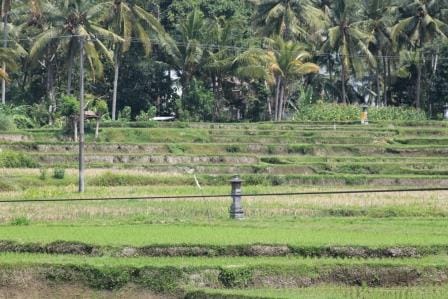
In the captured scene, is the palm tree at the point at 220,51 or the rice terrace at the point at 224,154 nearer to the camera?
the rice terrace at the point at 224,154

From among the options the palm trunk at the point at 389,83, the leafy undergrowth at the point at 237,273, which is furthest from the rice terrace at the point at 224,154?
the palm trunk at the point at 389,83

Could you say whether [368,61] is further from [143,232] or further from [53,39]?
[143,232]

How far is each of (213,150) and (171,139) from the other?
2907 millimetres

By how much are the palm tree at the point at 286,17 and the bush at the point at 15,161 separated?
19.5 meters

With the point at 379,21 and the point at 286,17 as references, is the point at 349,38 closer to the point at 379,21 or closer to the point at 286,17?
the point at 379,21

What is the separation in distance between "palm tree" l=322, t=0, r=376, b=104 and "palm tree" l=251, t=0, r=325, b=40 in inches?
42.5

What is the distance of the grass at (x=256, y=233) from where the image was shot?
1606 cm

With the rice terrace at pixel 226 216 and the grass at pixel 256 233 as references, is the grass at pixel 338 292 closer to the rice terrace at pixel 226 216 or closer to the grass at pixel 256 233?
the rice terrace at pixel 226 216

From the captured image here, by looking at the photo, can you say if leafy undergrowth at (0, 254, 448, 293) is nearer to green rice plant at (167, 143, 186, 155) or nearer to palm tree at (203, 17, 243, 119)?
green rice plant at (167, 143, 186, 155)

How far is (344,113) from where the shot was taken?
46969 millimetres

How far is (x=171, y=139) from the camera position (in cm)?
3847

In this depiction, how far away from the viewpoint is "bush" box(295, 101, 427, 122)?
46.9 metres

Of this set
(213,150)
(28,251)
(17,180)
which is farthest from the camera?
(213,150)

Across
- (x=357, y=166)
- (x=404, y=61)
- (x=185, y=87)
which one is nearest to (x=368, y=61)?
(x=404, y=61)
